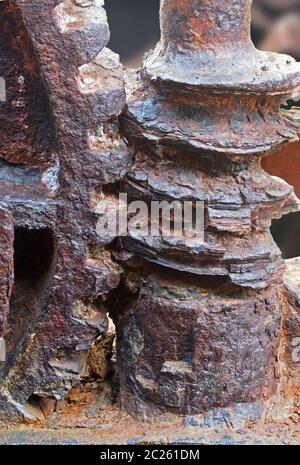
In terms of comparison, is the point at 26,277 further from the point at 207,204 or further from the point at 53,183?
the point at 207,204

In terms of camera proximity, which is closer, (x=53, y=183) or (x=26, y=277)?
(x=53, y=183)

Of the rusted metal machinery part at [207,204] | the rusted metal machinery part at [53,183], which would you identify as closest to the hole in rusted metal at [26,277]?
the rusted metal machinery part at [53,183]

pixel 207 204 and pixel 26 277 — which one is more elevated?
pixel 207 204

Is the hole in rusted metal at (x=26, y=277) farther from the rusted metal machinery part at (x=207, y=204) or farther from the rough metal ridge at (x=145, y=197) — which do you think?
the rusted metal machinery part at (x=207, y=204)

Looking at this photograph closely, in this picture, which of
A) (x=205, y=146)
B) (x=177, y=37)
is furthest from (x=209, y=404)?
(x=177, y=37)

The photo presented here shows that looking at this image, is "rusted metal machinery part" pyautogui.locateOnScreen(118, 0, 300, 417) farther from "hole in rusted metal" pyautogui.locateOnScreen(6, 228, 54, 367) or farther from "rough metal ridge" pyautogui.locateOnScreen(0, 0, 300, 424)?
"hole in rusted metal" pyautogui.locateOnScreen(6, 228, 54, 367)

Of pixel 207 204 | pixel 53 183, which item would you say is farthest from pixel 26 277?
pixel 207 204
